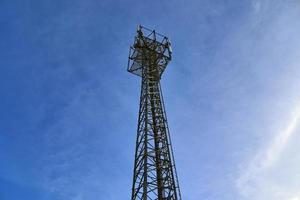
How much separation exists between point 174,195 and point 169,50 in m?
13.4

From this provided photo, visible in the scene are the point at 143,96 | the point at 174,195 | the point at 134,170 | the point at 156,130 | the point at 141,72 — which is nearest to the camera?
the point at 174,195

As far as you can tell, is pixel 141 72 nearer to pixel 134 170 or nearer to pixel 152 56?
pixel 152 56

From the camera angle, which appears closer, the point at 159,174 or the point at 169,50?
the point at 159,174

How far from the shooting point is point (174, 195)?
22.0 m

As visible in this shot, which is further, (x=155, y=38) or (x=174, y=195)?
(x=155, y=38)

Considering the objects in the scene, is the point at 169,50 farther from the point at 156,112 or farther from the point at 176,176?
the point at 176,176

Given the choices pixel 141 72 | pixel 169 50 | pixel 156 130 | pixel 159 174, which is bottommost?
pixel 159 174

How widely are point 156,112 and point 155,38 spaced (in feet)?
26.1

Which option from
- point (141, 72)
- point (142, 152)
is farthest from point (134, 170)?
point (141, 72)

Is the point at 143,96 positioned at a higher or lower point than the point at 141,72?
lower

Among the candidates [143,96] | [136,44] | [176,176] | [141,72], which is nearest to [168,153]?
[176,176]

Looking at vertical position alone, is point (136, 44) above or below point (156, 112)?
above

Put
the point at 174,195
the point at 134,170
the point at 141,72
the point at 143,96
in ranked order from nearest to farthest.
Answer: the point at 174,195, the point at 134,170, the point at 143,96, the point at 141,72

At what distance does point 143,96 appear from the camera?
27531 millimetres
